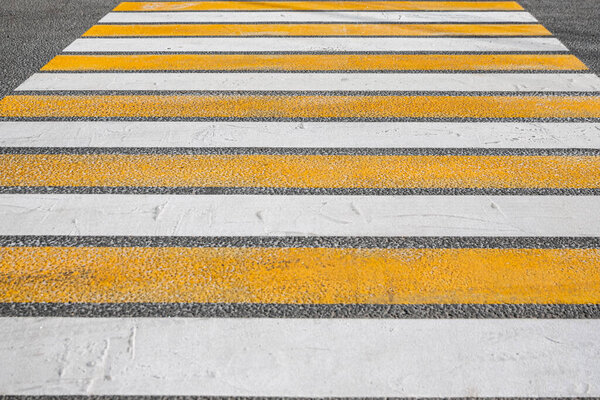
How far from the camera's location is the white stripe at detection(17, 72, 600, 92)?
15.8 feet

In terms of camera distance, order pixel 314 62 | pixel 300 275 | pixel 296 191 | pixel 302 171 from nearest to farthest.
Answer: pixel 300 275 → pixel 296 191 → pixel 302 171 → pixel 314 62

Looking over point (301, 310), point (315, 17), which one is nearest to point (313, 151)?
point (301, 310)

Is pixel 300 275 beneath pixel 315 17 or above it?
beneath

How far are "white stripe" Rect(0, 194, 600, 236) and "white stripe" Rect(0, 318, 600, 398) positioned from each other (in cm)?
67

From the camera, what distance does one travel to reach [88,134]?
4.12 m

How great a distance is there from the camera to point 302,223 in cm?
321

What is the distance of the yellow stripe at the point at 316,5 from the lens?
689 centimetres

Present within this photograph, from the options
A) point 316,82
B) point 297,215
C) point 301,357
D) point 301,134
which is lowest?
point 301,357

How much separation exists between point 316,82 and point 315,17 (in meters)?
1.88

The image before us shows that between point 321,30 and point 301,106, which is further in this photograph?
point 321,30

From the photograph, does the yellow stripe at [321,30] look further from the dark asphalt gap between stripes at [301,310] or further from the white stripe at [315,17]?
the dark asphalt gap between stripes at [301,310]

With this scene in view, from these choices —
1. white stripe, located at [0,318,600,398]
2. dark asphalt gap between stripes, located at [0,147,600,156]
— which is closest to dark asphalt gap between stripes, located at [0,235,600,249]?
white stripe, located at [0,318,600,398]

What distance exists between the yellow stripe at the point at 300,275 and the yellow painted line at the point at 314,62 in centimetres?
257

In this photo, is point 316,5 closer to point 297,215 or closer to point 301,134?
point 301,134
